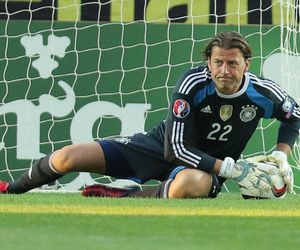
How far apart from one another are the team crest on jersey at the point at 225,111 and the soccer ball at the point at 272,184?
12.6 inches

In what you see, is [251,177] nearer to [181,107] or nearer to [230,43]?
[181,107]

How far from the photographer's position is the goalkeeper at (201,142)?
625 cm

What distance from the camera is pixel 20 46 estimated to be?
8.19m

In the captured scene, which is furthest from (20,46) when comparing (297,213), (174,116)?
(297,213)

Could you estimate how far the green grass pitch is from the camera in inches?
155

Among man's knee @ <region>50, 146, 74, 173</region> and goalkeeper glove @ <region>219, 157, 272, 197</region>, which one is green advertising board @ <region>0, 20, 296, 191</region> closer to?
man's knee @ <region>50, 146, 74, 173</region>

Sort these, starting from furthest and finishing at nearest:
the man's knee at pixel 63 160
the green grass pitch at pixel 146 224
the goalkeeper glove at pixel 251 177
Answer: the man's knee at pixel 63 160 → the goalkeeper glove at pixel 251 177 → the green grass pitch at pixel 146 224

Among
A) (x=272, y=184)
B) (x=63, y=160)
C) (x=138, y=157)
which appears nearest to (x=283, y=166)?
(x=272, y=184)

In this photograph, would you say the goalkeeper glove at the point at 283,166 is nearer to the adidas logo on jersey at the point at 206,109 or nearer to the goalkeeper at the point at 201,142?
the goalkeeper at the point at 201,142

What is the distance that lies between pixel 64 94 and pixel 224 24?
1.23m

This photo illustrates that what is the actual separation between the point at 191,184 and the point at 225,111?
1.51 feet

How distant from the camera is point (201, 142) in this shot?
21.3 ft

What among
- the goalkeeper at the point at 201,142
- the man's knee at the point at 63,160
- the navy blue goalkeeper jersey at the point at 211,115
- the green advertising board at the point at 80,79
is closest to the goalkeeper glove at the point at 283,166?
the goalkeeper at the point at 201,142

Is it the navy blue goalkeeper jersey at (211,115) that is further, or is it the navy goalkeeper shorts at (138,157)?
the navy goalkeeper shorts at (138,157)
